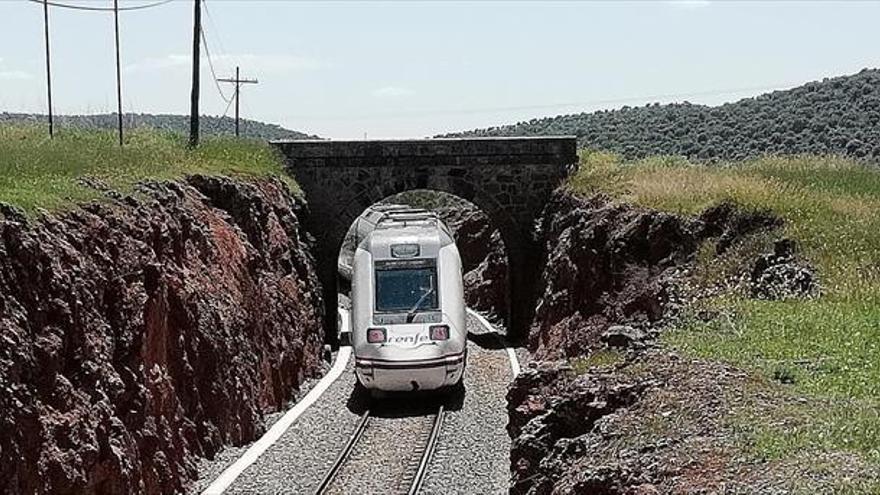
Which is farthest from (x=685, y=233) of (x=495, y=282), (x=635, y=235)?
(x=495, y=282)

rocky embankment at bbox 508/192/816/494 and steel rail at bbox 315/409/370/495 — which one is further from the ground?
rocky embankment at bbox 508/192/816/494

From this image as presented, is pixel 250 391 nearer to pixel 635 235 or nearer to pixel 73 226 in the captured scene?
pixel 73 226

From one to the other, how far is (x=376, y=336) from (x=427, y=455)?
4499 mm

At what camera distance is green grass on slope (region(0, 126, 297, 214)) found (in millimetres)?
17969

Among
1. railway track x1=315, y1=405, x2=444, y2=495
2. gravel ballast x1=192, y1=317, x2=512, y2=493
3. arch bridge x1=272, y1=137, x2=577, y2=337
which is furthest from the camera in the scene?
arch bridge x1=272, y1=137, x2=577, y2=337

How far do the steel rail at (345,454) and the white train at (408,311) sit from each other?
3.79 feet

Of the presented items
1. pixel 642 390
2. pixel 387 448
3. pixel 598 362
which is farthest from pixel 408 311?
pixel 642 390

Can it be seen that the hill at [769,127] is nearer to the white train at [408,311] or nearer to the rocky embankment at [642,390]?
the rocky embankment at [642,390]

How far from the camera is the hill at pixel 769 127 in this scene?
62.8 meters

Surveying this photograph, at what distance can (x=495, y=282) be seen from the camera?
42.6 metres

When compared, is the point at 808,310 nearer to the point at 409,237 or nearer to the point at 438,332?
the point at 438,332

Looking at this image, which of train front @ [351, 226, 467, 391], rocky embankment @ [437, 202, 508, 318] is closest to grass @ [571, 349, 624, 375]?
train front @ [351, 226, 467, 391]

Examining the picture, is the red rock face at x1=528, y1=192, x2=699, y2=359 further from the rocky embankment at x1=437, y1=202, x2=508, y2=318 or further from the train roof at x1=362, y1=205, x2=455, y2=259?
the rocky embankment at x1=437, y1=202, x2=508, y2=318

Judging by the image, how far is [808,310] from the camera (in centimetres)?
1587
